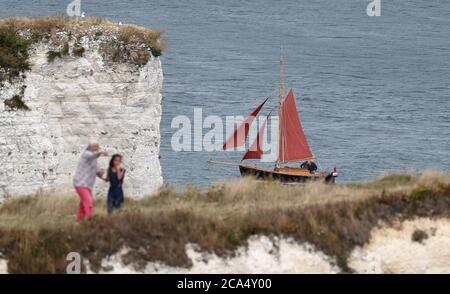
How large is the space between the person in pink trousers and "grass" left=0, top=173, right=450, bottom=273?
36 cm

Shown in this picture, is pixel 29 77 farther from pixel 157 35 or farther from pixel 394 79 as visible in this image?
pixel 394 79

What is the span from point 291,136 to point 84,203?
3174cm

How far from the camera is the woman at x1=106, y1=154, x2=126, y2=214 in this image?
2236cm

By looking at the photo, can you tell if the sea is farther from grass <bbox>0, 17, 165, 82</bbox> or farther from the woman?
the woman

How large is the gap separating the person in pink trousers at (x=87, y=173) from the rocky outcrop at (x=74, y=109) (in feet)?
52.1

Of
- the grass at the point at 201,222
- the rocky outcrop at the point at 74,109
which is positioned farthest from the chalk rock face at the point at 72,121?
the grass at the point at 201,222

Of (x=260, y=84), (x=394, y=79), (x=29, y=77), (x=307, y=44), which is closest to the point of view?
(x=29, y=77)

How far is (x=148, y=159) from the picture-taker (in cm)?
4003

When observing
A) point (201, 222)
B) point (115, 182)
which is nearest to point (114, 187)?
point (115, 182)

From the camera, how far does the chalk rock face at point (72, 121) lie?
1502 inches

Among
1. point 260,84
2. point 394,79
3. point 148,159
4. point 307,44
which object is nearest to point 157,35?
point 148,159

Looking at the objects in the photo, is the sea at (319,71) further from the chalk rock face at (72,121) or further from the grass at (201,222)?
the grass at (201,222)

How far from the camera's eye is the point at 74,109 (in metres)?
39.3

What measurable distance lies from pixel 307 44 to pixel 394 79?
51.9 feet
